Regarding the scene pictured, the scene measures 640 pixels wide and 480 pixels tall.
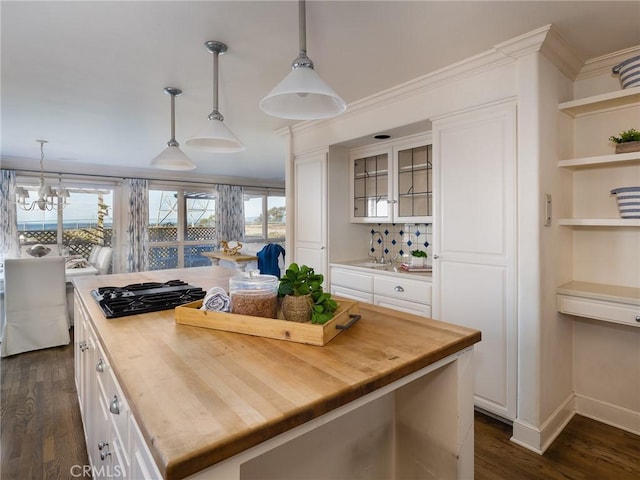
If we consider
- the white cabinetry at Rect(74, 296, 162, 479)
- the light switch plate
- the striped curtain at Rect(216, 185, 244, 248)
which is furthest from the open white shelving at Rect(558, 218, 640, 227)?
the striped curtain at Rect(216, 185, 244, 248)

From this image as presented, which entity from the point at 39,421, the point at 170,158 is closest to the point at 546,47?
the point at 170,158

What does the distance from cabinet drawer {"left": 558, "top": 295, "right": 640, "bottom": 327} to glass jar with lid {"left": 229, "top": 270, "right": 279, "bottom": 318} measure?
1812mm

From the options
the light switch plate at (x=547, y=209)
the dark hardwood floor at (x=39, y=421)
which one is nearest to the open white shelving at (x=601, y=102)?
the light switch plate at (x=547, y=209)

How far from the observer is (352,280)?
3158 mm

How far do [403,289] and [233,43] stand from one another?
1.99 m

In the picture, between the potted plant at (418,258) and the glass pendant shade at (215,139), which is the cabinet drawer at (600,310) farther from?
the glass pendant shade at (215,139)

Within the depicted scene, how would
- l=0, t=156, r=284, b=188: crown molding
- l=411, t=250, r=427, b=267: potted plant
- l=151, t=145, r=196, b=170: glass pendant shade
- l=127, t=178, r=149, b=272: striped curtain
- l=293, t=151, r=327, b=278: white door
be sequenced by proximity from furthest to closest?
l=127, t=178, r=149, b=272: striped curtain
l=0, t=156, r=284, b=188: crown molding
l=293, t=151, r=327, b=278: white door
l=411, t=250, r=427, b=267: potted plant
l=151, t=145, r=196, b=170: glass pendant shade

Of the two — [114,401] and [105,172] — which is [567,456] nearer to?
[114,401]

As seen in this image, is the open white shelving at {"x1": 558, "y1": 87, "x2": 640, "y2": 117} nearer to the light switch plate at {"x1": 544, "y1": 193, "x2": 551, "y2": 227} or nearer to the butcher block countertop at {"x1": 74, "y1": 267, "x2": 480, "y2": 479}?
the light switch plate at {"x1": 544, "y1": 193, "x2": 551, "y2": 227}

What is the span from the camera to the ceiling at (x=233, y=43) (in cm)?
168

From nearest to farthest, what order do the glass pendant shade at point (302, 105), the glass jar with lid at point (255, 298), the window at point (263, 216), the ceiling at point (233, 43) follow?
the glass jar with lid at point (255, 298) < the glass pendant shade at point (302, 105) < the ceiling at point (233, 43) < the window at point (263, 216)

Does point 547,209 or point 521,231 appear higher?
point 547,209

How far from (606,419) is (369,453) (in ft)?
6.26

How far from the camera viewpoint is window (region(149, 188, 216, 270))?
257 inches
